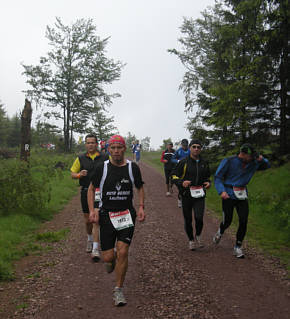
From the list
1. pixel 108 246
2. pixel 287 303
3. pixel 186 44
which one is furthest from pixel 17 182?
pixel 186 44

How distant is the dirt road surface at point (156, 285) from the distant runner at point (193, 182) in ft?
2.44

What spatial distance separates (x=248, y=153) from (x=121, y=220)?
2897 millimetres

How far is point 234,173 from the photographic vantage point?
645 centimetres

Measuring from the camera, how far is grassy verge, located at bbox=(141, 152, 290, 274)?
295 inches

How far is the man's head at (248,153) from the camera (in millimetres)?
6145

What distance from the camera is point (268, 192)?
12.3 meters

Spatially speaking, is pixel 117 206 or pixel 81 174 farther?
pixel 81 174

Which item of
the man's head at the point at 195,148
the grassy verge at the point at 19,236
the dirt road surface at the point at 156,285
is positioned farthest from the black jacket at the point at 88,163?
the grassy verge at the point at 19,236

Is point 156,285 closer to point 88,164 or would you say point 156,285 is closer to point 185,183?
point 185,183

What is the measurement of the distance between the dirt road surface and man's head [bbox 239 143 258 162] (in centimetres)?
191

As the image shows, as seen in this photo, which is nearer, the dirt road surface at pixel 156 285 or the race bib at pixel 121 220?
the dirt road surface at pixel 156 285

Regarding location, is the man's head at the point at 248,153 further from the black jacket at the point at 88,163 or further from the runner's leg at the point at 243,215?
the black jacket at the point at 88,163

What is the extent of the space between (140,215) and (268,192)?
892 cm

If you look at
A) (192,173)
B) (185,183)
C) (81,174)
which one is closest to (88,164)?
(81,174)
